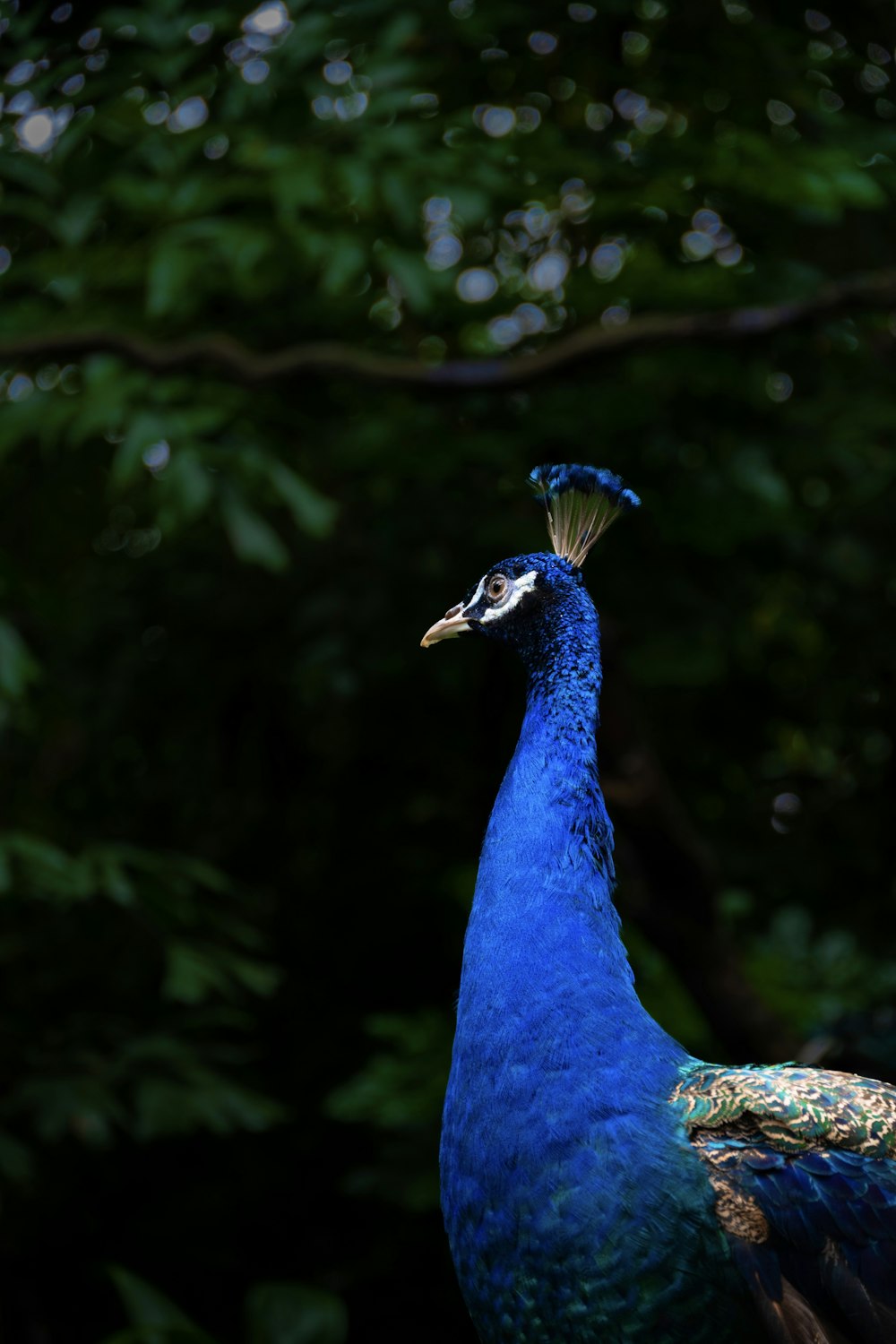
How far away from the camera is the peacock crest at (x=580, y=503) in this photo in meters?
2.04

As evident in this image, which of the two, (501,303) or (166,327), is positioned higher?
(166,327)

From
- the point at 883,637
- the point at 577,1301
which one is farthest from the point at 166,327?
the point at 577,1301

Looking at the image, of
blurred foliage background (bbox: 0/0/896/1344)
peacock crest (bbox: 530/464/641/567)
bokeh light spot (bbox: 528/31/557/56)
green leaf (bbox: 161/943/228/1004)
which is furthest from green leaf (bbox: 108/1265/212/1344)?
bokeh light spot (bbox: 528/31/557/56)

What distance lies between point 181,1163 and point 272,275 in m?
2.92

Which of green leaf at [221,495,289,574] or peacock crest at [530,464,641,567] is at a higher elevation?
peacock crest at [530,464,641,567]

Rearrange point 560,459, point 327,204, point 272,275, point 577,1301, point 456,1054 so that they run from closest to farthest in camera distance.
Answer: point 577,1301
point 456,1054
point 327,204
point 272,275
point 560,459

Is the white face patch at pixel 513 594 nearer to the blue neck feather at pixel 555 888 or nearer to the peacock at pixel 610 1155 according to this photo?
the blue neck feather at pixel 555 888

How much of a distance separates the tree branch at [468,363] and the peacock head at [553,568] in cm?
143

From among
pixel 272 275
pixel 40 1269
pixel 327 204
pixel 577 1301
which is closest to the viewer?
pixel 577 1301

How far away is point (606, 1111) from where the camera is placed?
5.61 feet

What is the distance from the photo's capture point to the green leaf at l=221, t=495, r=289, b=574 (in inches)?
117

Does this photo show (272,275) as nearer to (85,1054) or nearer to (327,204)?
(327,204)

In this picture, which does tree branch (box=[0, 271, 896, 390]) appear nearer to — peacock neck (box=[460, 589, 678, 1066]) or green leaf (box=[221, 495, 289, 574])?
A: green leaf (box=[221, 495, 289, 574])

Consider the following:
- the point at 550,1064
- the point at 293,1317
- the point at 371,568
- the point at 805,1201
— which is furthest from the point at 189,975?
the point at 805,1201
